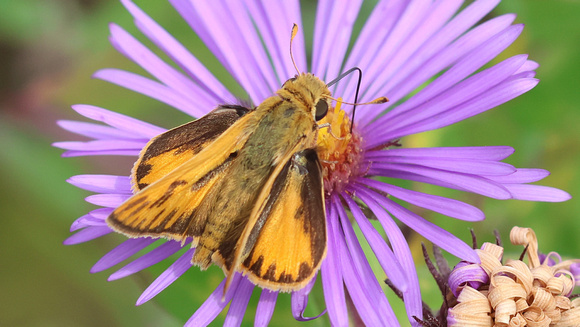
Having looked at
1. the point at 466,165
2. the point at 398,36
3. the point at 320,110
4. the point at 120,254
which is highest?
the point at 398,36

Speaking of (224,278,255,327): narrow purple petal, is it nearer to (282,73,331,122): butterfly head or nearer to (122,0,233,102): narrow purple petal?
(282,73,331,122): butterfly head

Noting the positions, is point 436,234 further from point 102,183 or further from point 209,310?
point 102,183

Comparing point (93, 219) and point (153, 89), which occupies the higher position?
point (153, 89)

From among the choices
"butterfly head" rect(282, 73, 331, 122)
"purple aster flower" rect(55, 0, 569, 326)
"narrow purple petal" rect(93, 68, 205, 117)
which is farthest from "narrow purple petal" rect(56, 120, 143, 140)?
"butterfly head" rect(282, 73, 331, 122)

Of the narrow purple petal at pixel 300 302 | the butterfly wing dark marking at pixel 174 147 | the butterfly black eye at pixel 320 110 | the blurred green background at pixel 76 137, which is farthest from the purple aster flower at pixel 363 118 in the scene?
the blurred green background at pixel 76 137

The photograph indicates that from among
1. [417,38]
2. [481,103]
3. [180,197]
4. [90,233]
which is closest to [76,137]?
[90,233]

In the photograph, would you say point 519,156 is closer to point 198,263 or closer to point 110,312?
point 198,263

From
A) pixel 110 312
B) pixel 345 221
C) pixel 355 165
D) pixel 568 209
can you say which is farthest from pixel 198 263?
pixel 568 209
